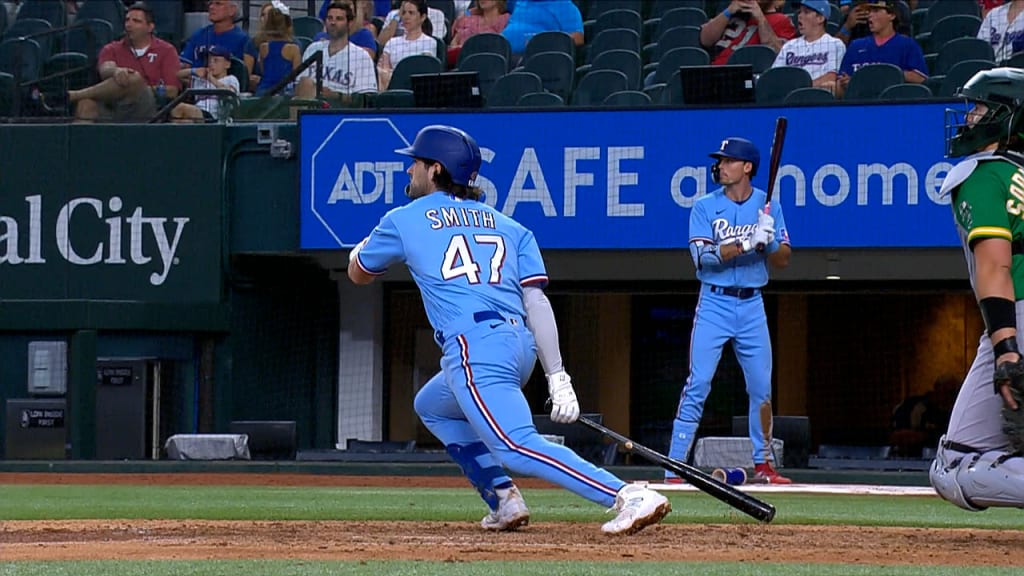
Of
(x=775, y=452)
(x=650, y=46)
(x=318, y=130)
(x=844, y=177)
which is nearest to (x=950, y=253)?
(x=844, y=177)

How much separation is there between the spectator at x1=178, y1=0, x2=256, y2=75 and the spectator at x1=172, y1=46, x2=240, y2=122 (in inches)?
8.6

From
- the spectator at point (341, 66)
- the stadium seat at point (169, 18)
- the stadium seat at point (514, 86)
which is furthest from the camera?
the stadium seat at point (169, 18)

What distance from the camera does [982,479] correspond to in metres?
5.64

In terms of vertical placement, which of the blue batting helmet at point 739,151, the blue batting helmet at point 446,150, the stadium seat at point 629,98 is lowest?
the blue batting helmet at point 446,150

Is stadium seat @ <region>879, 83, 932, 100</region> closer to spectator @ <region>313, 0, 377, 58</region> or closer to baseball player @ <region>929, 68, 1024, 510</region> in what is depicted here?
spectator @ <region>313, 0, 377, 58</region>

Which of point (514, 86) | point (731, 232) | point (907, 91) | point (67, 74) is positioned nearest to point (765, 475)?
point (731, 232)

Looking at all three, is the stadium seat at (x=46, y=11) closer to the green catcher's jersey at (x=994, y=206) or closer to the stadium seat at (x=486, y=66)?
the stadium seat at (x=486, y=66)

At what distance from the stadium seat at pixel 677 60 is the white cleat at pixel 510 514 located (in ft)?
27.5

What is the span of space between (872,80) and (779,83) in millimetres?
783

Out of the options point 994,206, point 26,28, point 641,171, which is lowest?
point 994,206

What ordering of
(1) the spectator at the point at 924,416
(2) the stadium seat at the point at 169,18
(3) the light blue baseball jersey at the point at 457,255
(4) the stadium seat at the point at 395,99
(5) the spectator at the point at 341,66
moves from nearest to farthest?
(3) the light blue baseball jersey at the point at 457,255, (4) the stadium seat at the point at 395,99, (5) the spectator at the point at 341,66, (1) the spectator at the point at 924,416, (2) the stadium seat at the point at 169,18

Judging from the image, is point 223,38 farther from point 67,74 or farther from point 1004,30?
point 1004,30

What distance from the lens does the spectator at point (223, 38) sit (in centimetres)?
1579

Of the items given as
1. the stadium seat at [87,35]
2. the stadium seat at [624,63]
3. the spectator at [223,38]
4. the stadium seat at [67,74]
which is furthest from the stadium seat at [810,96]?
the stadium seat at [87,35]
